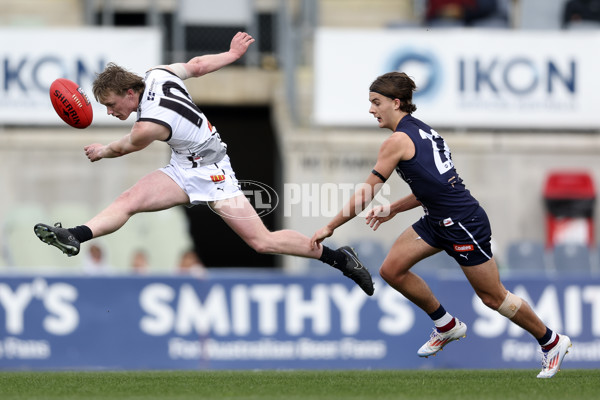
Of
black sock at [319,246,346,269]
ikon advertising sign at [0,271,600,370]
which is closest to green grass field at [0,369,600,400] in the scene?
black sock at [319,246,346,269]

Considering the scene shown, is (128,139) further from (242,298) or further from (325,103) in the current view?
(325,103)

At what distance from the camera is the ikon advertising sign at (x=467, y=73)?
52.6 feet

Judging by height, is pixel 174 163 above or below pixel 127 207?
above

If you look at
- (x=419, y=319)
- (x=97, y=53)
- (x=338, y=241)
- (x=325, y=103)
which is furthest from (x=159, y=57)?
(x=419, y=319)

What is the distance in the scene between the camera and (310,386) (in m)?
8.75

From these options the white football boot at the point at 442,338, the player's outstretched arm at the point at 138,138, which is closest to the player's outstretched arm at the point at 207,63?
the player's outstretched arm at the point at 138,138

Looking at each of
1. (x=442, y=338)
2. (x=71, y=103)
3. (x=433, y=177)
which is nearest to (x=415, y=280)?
(x=442, y=338)

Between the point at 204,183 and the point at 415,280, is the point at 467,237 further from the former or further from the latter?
the point at 204,183

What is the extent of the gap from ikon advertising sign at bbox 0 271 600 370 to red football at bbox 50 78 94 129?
482 cm

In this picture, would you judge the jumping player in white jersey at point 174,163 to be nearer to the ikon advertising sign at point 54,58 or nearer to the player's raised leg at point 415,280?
the player's raised leg at point 415,280

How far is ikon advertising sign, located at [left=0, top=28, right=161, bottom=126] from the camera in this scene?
1575cm

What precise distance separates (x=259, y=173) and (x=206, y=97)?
1693 millimetres

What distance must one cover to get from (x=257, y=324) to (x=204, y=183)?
4.95 meters

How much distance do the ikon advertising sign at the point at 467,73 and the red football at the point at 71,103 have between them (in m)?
7.34
